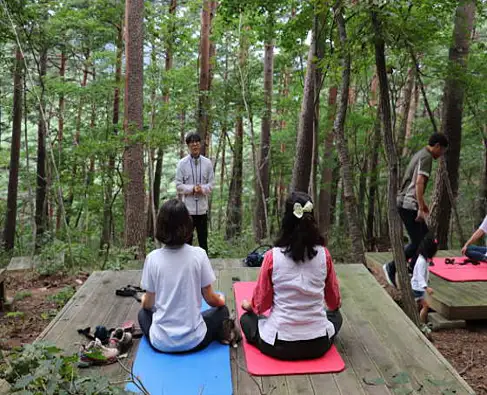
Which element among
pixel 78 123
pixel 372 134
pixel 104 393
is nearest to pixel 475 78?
pixel 372 134

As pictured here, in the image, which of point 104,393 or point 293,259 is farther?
point 293,259

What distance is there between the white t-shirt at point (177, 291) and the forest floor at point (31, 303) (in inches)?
75.2

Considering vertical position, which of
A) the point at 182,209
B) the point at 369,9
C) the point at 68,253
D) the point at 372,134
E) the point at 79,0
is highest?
the point at 79,0

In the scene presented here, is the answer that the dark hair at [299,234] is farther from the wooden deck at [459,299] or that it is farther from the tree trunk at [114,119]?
the tree trunk at [114,119]

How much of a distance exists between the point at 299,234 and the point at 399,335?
135cm

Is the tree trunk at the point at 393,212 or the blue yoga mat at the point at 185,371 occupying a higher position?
the tree trunk at the point at 393,212

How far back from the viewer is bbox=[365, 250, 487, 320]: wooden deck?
15.9 ft

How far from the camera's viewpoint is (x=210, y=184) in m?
5.73

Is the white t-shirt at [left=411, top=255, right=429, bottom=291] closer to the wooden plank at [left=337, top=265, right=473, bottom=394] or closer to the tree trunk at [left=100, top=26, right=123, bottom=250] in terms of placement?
the wooden plank at [left=337, top=265, right=473, bottom=394]

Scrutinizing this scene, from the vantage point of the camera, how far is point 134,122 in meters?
7.74

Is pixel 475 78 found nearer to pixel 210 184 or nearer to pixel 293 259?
pixel 210 184

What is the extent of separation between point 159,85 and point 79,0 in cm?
335

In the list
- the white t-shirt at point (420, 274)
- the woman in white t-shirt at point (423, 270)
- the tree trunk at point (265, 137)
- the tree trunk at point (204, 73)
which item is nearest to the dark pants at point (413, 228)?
the woman in white t-shirt at point (423, 270)

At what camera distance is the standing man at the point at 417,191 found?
478 cm
